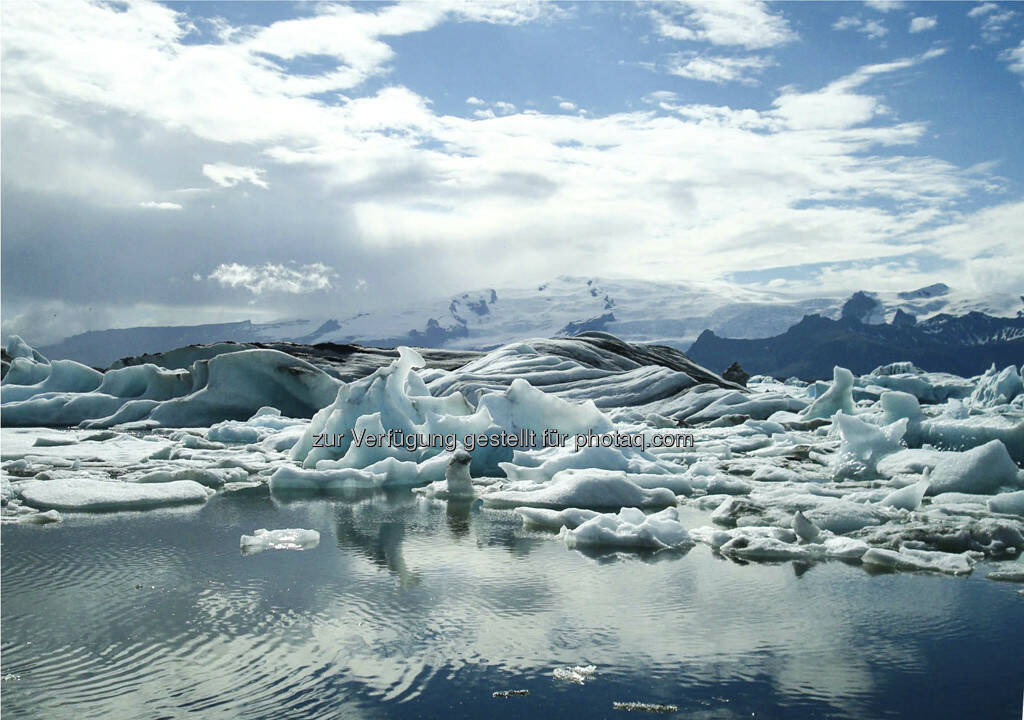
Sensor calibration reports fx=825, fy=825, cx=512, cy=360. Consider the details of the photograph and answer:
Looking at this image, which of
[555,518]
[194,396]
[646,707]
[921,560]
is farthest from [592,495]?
[194,396]

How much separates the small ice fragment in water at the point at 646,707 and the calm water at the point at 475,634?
46 millimetres

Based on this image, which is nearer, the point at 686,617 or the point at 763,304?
the point at 686,617

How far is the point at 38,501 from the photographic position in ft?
25.4

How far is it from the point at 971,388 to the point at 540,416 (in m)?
33.4

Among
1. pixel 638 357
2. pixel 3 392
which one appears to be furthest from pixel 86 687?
pixel 638 357

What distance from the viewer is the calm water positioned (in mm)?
3391

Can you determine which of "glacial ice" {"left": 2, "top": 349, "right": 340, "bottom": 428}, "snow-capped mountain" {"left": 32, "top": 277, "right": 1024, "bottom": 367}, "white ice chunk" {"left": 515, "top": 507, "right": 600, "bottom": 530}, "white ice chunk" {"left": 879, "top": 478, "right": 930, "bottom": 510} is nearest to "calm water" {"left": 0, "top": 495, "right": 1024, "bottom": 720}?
"white ice chunk" {"left": 515, "top": 507, "right": 600, "bottom": 530}

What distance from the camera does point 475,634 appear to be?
13.9 feet

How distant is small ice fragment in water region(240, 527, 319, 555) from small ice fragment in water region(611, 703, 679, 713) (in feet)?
11.8

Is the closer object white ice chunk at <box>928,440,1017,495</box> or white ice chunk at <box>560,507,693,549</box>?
white ice chunk at <box>560,507,693,549</box>

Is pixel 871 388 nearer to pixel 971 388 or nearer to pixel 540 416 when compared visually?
pixel 971 388

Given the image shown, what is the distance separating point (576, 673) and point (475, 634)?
2.42 ft

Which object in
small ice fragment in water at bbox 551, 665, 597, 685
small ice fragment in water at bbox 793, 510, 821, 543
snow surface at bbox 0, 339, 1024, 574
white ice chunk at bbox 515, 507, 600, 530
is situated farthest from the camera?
white ice chunk at bbox 515, 507, 600, 530

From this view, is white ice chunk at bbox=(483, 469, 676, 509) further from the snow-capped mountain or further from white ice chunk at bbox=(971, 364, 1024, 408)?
the snow-capped mountain
